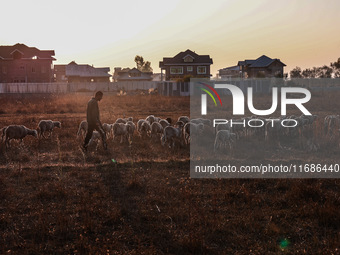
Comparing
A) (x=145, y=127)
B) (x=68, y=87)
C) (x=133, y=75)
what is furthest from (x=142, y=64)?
(x=145, y=127)

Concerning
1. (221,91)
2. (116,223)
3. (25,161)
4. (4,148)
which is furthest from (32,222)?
(221,91)

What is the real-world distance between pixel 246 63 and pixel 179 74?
1550 centimetres

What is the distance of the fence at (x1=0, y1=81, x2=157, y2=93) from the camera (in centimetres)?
5281

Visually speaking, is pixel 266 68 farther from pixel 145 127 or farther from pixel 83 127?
pixel 83 127

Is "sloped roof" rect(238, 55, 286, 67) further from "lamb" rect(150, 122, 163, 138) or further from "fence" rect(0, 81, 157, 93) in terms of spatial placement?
"lamb" rect(150, 122, 163, 138)

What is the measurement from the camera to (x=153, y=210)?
26.5 ft

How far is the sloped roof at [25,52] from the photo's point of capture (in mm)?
59875

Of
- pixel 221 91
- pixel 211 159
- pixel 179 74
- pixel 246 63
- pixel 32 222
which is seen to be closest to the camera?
pixel 32 222

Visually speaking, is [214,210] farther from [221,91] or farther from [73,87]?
[73,87]

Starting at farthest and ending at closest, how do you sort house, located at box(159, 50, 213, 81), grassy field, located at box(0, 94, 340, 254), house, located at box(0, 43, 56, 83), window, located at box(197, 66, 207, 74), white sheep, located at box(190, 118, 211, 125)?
1. window, located at box(197, 66, 207, 74)
2. house, located at box(159, 50, 213, 81)
3. house, located at box(0, 43, 56, 83)
4. white sheep, located at box(190, 118, 211, 125)
5. grassy field, located at box(0, 94, 340, 254)

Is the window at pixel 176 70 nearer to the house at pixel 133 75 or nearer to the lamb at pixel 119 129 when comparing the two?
the house at pixel 133 75

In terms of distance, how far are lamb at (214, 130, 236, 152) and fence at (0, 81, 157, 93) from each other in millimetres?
40627

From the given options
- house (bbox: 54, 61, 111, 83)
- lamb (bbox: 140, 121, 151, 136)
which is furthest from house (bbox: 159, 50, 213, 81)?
lamb (bbox: 140, 121, 151, 136)

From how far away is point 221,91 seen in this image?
172ft
